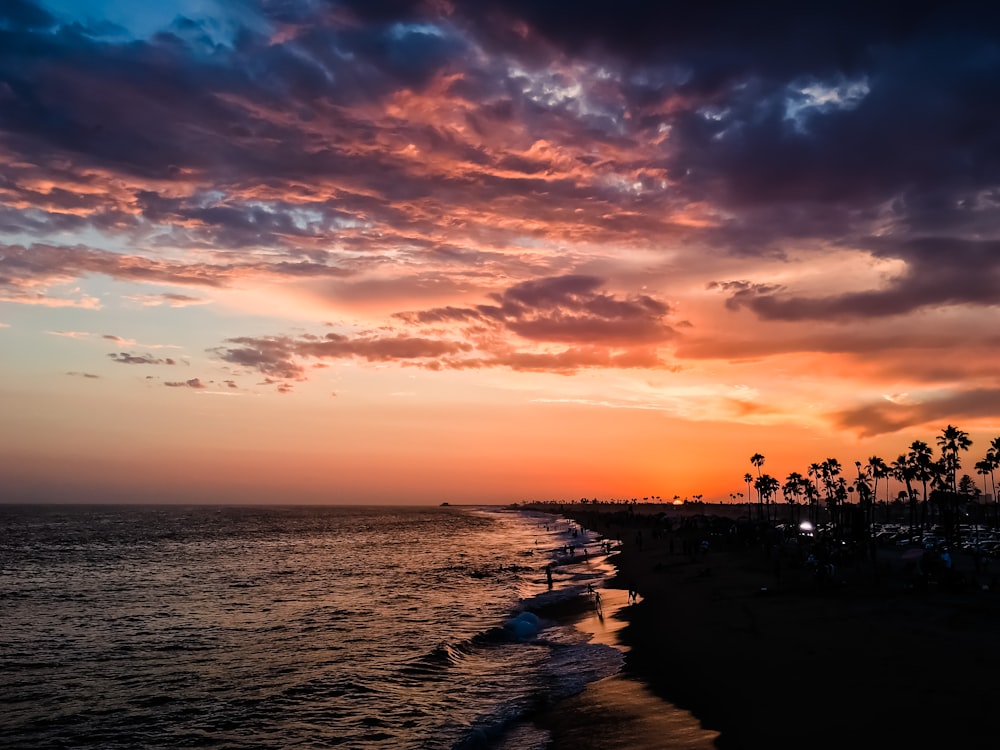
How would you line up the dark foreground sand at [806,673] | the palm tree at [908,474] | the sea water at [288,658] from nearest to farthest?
the dark foreground sand at [806,673] → the sea water at [288,658] → the palm tree at [908,474]

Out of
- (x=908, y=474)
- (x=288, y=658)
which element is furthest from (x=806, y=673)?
(x=908, y=474)

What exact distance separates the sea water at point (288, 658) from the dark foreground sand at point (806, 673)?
238 cm

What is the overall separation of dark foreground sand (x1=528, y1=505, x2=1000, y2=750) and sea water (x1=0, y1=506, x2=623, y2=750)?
2380mm

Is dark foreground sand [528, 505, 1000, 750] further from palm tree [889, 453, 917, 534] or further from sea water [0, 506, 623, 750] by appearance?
palm tree [889, 453, 917, 534]

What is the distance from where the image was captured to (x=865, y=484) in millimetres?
151500

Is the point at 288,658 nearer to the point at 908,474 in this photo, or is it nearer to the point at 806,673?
the point at 806,673

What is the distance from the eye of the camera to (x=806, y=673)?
21.3m

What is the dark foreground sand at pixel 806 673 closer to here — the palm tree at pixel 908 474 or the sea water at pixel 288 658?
the sea water at pixel 288 658

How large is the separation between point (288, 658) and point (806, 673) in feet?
75.6

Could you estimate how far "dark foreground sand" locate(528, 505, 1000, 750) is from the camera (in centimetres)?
1666

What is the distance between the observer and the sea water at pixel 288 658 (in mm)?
22062

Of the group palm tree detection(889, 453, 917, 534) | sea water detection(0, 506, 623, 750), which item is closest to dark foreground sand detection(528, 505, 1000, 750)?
sea water detection(0, 506, 623, 750)

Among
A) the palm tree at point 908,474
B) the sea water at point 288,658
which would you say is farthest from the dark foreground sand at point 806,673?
the palm tree at point 908,474

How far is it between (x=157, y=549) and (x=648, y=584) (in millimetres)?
82024
